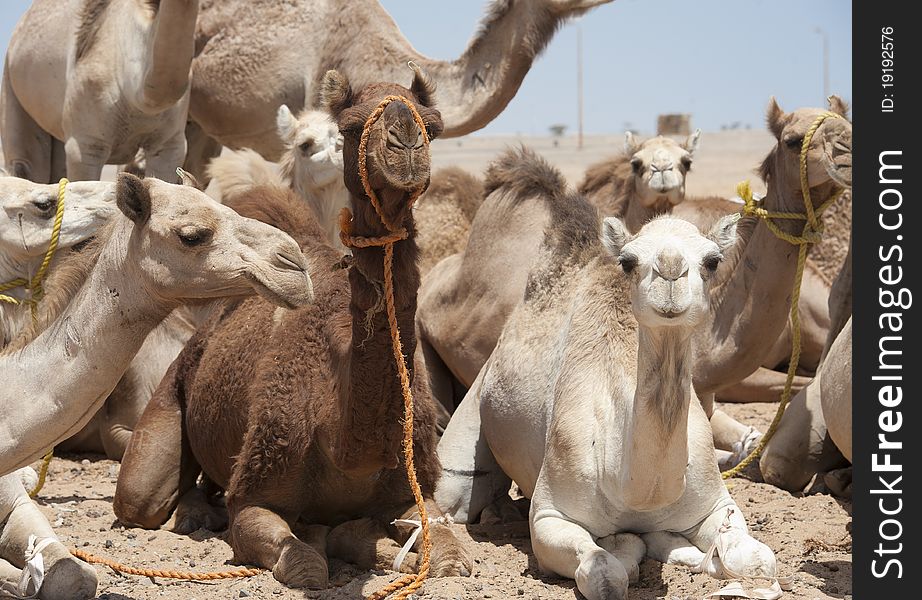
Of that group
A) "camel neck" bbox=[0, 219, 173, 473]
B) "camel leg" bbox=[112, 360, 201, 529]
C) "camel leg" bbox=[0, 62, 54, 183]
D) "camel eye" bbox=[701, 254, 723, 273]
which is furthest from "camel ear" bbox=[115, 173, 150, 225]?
"camel leg" bbox=[0, 62, 54, 183]

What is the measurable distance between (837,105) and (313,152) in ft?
9.98

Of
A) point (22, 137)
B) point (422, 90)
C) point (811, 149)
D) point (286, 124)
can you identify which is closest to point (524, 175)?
point (811, 149)

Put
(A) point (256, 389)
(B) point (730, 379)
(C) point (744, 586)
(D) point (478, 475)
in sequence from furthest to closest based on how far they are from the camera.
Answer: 1. (B) point (730, 379)
2. (D) point (478, 475)
3. (A) point (256, 389)
4. (C) point (744, 586)

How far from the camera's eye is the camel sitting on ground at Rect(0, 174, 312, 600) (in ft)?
13.9

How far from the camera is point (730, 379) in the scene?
7.37 meters

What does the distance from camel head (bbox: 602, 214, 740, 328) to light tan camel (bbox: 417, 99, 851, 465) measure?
2.33 metres

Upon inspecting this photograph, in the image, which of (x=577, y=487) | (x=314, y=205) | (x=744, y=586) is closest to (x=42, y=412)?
(x=577, y=487)

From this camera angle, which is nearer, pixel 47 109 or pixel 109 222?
pixel 109 222

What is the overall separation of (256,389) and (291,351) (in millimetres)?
224

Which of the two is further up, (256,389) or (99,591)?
(256,389)

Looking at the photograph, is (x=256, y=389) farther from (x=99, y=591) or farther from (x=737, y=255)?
(x=737, y=255)

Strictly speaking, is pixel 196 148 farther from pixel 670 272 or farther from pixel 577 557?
pixel 670 272
